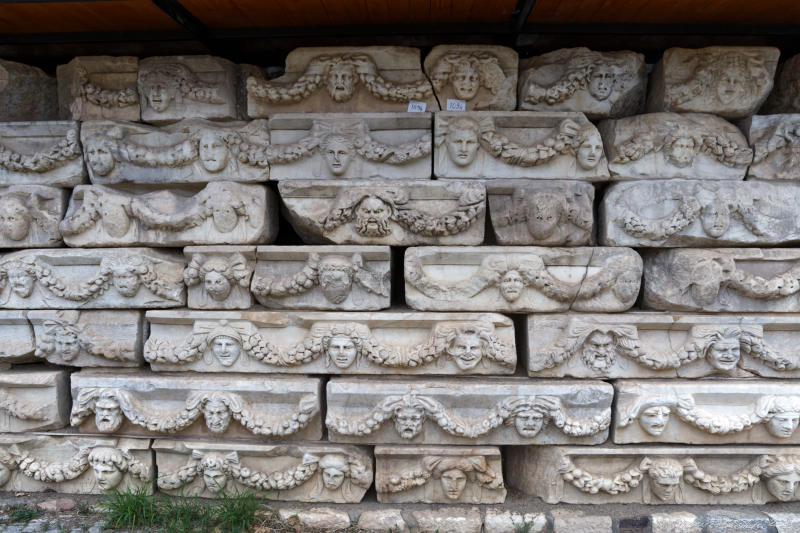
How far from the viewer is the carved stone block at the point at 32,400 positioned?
317 cm

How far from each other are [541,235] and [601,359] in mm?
824

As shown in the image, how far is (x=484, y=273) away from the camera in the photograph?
9.70ft

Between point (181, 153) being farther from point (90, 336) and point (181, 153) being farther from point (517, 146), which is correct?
point (517, 146)

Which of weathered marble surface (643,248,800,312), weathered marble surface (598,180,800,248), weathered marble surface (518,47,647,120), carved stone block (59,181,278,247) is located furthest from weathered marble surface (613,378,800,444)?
carved stone block (59,181,278,247)

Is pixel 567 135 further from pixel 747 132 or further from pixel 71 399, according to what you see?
pixel 71 399

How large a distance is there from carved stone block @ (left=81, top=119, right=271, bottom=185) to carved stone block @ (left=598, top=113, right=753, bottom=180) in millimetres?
2176

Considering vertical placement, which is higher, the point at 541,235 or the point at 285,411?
the point at 541,235

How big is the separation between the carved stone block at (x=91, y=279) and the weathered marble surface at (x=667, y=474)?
2555 mm

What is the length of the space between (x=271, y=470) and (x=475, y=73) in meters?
2.76

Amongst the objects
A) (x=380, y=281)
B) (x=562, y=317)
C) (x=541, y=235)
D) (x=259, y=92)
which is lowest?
(x=562, y=317)

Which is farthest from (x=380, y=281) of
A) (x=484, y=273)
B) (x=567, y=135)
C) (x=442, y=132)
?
(x=567, y=135)

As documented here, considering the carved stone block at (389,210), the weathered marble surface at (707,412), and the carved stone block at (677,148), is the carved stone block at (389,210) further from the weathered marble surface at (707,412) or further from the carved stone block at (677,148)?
the weathered marble surface at (707,412)

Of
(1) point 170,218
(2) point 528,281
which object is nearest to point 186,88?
(1) point 170,218

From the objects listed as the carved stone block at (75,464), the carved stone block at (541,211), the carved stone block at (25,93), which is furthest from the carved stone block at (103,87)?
the carved stone block at (541,211)
